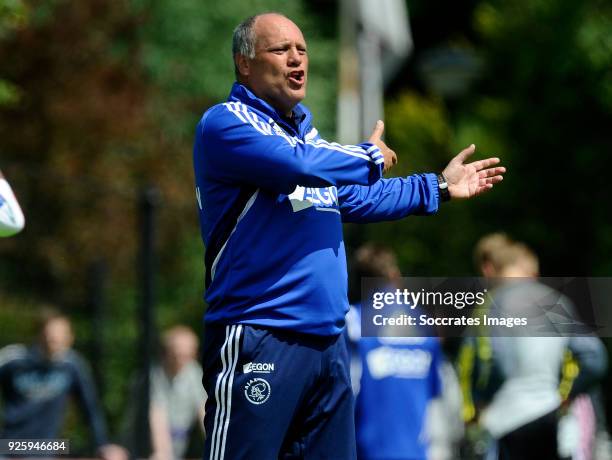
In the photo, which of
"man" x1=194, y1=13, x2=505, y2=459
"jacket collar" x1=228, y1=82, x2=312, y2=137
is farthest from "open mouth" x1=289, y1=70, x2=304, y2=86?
"jacket collar" x1=228, y1=82, x2=312, y2=137

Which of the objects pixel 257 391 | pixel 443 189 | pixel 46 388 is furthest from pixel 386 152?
pixel 46 388

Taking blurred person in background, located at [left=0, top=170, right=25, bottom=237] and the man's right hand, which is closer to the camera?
the man's right hand

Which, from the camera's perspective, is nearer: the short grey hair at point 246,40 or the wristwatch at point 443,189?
the short grey hair at point 246,40

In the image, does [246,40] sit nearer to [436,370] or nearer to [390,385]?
→ [390,385]

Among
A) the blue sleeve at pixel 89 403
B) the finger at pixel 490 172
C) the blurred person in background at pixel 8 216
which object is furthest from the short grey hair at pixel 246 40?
the blue sleeve at pixel 89 403

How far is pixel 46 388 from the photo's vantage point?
884 cm

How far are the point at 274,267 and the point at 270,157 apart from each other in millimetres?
372

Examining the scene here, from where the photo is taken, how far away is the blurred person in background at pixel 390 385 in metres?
7.71

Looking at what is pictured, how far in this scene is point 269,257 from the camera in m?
4.52

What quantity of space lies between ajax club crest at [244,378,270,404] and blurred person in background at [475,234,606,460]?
221cm

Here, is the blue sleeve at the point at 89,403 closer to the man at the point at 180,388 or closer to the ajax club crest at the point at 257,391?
the man at the point at 180,388

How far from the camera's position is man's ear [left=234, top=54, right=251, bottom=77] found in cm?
477

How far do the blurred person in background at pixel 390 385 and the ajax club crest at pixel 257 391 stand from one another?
9.93 feet

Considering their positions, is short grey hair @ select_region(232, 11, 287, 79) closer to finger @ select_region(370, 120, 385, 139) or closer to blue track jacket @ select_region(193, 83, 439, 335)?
blue track jacket @ select_region(193, 83, 439, 335)
